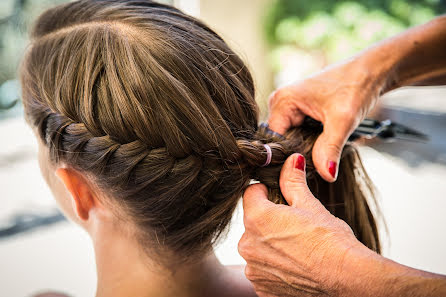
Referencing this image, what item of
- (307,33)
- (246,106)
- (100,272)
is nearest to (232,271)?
(100,272)

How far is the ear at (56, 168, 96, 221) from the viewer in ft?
2.64

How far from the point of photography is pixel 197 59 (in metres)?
0.78

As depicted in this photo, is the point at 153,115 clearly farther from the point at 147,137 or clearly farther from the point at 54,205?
the point at 54,205

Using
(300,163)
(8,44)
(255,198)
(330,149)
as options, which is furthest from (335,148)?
(8,44)

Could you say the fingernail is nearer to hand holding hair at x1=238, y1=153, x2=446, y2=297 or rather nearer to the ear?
hand holding hair at x1=238, y1=153, x2=446, y2=297

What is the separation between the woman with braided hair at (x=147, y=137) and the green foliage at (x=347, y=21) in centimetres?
320

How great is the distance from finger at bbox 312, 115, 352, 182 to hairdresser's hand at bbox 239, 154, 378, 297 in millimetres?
74

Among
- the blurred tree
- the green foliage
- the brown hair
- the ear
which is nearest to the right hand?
the brown hair

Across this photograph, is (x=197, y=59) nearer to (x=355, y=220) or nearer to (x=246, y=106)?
(x=246, y=106)

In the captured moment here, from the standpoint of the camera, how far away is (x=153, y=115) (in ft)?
2.34

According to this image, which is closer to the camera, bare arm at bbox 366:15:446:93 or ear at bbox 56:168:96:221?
ear at bbox 56:168:96:221

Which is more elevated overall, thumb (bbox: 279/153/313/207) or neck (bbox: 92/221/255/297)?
thumb (bbox: 279/153/313/207)

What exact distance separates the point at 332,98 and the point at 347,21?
3.17 metres

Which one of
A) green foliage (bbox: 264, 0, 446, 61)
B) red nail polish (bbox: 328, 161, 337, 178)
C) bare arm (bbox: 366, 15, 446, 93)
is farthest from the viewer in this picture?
green foliage (bbox: 264, 0, 446, 61)
